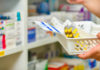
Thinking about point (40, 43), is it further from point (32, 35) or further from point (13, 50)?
point (13, 50)

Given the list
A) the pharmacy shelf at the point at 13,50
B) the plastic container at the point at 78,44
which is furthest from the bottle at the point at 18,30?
the plastic container at the point at 78,44

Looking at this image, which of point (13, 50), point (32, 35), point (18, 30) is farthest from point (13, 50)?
point (32, 35)

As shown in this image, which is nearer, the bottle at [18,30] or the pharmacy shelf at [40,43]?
the bottle at [18,30]

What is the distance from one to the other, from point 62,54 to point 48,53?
26 centimetres

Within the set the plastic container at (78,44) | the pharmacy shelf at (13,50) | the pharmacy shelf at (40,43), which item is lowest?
the pharmacy shelf at (40,43)

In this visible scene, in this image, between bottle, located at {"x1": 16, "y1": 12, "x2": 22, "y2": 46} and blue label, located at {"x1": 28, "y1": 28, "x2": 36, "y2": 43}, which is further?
blue label, located at {"x1": 28, "y1": 28, "x2": 36, "y2": 43}

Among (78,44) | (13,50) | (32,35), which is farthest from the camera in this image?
(32,35)

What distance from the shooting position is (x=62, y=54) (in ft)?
7.06

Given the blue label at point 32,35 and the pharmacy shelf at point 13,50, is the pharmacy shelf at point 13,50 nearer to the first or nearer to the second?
the pharmacy shelf at point 13,50

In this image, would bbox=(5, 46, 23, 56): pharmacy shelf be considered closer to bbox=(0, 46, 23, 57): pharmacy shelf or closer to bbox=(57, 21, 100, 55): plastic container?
bbox=(0, 46, 23, 57): pharmacy shelf

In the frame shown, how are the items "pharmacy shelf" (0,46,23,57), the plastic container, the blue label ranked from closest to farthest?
the plastic container
"pharmacy shelf" (0,46,23,57)
the blue label

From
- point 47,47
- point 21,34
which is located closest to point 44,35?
point 21,34

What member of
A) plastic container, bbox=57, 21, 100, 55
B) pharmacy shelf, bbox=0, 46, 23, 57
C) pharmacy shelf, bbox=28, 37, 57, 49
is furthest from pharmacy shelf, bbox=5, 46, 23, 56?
plastic container, bbox=57, 21, 100, 55

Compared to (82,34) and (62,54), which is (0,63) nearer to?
(82,34)
